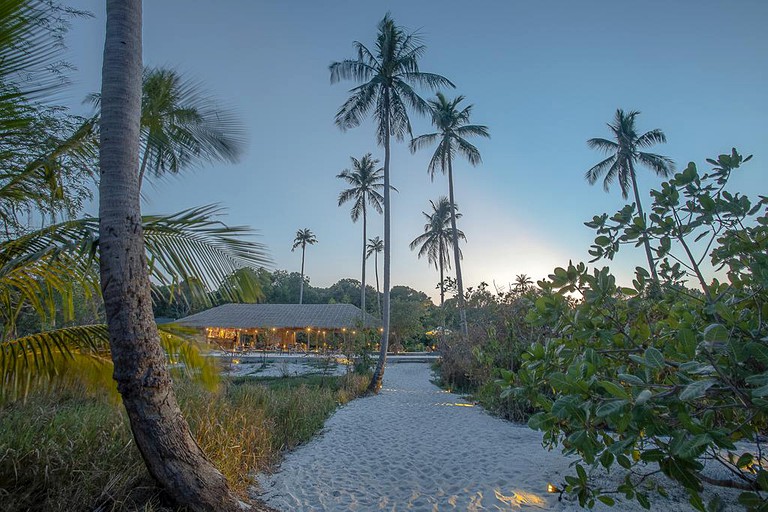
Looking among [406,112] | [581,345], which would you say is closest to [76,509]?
[581,345]

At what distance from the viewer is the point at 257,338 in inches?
1355

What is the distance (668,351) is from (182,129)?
542 centimetres

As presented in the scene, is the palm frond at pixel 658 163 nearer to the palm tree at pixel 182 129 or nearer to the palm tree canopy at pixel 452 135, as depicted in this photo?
the palm tree canopy at pixel 452 135

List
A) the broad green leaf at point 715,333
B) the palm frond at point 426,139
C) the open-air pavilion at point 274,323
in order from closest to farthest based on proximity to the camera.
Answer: the broad green leaf at point 715,333 < the palm frond at point 426,139 < the open-air pavilion at point 274,323

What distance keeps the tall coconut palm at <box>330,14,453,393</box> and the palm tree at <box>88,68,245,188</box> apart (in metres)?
8.76

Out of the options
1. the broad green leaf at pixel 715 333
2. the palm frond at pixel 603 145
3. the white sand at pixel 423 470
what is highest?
the palm frond at pixel 603 145

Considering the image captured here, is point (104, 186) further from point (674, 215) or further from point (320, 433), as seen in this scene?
point (320, 433)

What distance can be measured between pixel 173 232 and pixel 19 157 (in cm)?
128

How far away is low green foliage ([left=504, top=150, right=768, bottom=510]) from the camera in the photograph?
1130mm

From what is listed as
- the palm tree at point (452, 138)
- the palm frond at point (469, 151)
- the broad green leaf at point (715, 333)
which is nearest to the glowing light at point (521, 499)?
the broad green leaf at point (715, 333)

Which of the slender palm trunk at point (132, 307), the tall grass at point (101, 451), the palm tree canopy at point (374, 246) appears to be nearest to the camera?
the slender palm trunk at point (132, 307)

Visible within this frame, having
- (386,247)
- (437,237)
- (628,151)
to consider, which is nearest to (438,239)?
(437,237)

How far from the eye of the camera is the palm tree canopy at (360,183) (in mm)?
30703

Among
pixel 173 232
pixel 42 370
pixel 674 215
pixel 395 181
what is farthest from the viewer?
pixel 395 181
